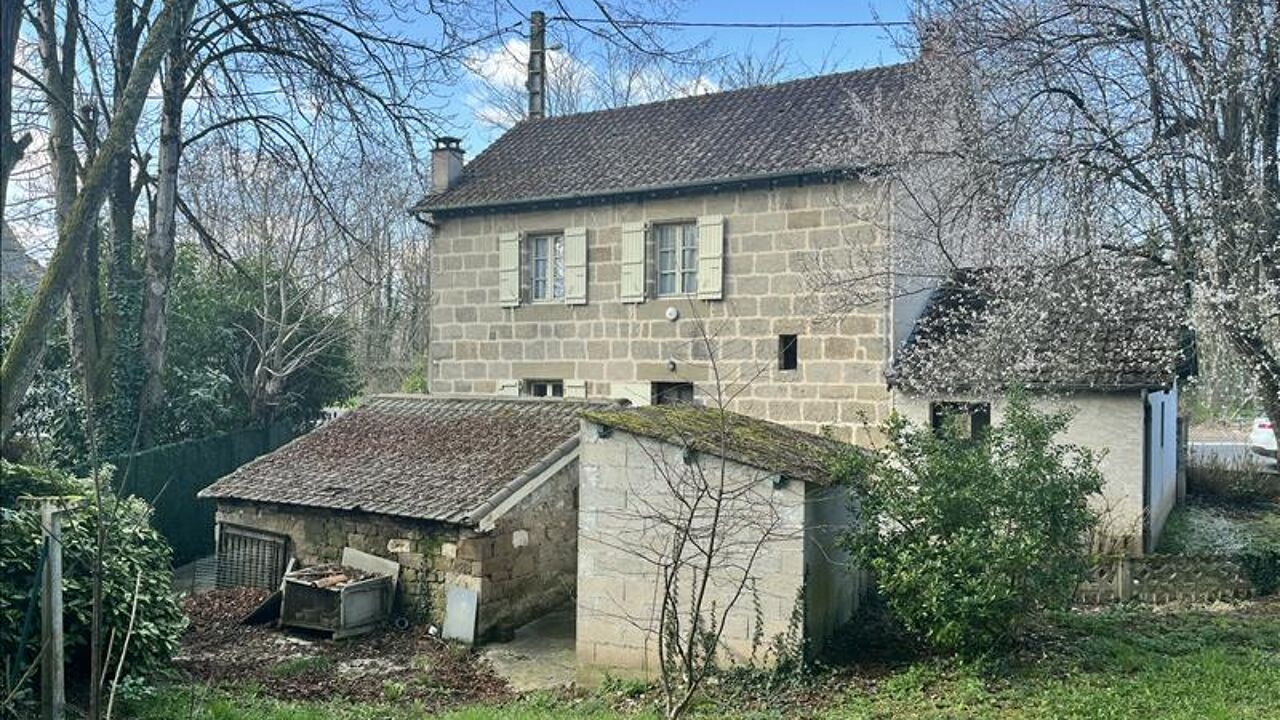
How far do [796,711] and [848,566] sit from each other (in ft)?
6.60

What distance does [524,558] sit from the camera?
434 inches

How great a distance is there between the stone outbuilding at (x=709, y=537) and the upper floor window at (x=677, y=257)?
6.58m

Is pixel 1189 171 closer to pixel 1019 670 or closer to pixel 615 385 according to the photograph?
pixel 1019 670

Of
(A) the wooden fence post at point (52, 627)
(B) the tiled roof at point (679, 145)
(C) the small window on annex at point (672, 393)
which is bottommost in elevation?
(A) the wooden fence post at point (52, 627)

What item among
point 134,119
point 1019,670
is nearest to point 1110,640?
point 1019,670

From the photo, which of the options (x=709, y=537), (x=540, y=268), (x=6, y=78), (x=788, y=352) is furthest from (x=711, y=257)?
(x=6, y=78)

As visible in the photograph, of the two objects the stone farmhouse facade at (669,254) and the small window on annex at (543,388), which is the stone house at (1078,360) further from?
the small window on annex at (543,388)

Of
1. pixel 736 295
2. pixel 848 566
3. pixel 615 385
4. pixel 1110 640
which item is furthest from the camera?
pixel 615 385

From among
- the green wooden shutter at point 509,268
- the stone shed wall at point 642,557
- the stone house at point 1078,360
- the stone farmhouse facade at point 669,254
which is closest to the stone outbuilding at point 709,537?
the stone shed wall at point 642,557

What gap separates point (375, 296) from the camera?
27.2 meters

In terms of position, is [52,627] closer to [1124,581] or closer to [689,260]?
[1124,581]

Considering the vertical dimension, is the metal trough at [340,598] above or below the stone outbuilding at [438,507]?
below

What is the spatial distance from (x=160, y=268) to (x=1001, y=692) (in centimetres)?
1446

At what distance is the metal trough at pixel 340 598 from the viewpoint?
1065 cm
